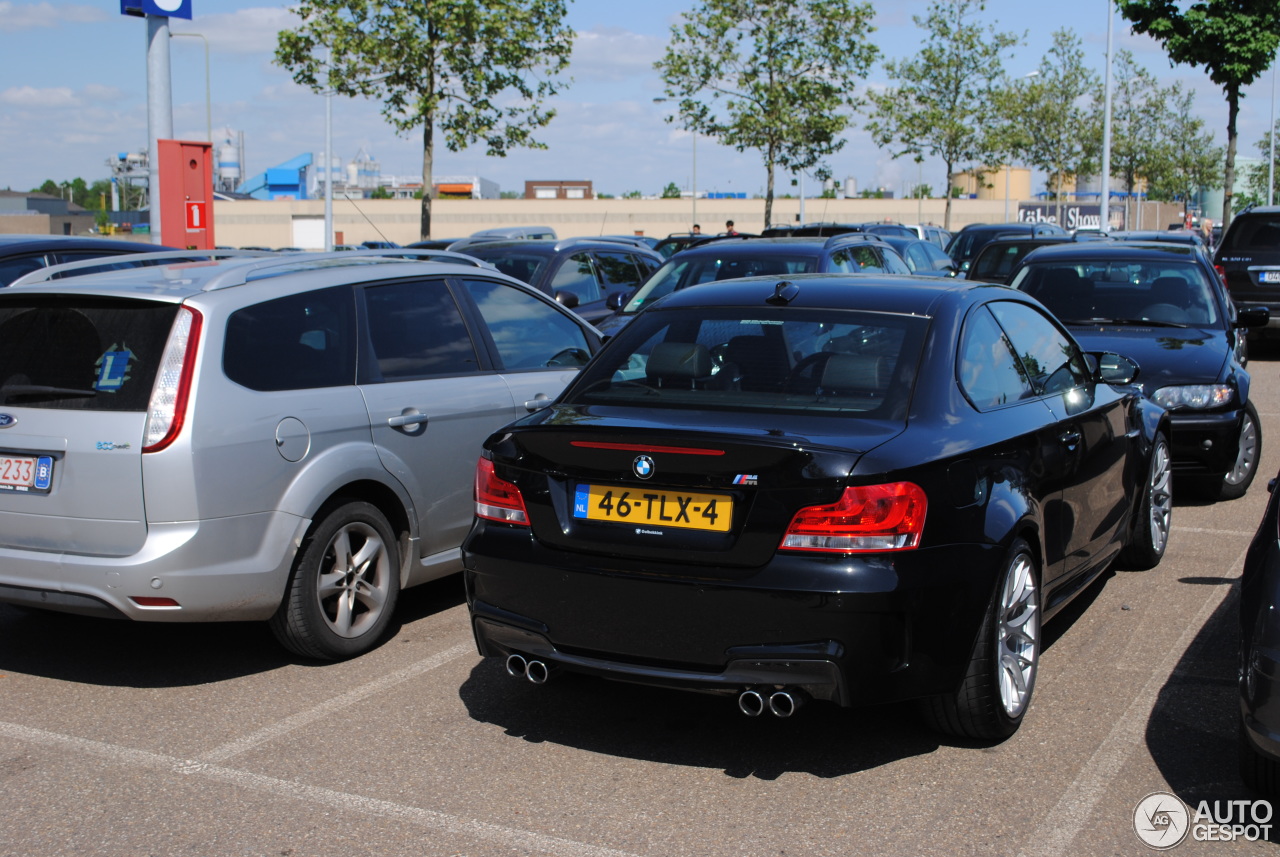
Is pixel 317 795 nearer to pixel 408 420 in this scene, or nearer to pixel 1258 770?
pixel 408 420

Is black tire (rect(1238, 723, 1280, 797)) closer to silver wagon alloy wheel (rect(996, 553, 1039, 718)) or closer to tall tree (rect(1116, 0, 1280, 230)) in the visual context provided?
silver wagon alloy wheel (rect(996, 553, 1039, 718))

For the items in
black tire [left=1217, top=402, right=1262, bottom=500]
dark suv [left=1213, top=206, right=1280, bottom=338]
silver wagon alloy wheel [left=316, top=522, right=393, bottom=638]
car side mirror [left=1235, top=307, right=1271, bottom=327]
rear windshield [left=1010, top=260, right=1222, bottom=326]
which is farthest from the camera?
dark suv [left=1213, top=206, right=1280, bottom=338]

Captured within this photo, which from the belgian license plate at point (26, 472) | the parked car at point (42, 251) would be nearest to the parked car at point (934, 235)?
the parked car at point (42, 251)

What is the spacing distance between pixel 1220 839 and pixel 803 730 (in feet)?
4.63

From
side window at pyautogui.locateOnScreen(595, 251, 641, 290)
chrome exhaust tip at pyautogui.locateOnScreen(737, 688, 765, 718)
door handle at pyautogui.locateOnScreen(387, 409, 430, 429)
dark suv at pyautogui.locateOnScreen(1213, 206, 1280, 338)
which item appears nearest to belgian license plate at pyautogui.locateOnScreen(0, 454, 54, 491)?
door handle at pyautogui.locateOnScreen(387, 409, 430, 429)

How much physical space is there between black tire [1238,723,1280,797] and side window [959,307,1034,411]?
1.37 metres

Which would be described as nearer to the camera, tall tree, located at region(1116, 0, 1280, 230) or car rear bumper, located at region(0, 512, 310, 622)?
car rear bumper, located at region(0, 512, 310, 622)

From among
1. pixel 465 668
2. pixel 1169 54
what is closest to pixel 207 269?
pixel 465 668

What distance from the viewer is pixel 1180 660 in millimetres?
5258

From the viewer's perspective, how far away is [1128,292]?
953cm

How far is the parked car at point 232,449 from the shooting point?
4797 mm

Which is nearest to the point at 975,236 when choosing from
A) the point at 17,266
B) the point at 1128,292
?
the point at 1128,292

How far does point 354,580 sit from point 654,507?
2.01m

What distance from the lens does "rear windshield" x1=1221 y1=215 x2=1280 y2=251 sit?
1741cm
